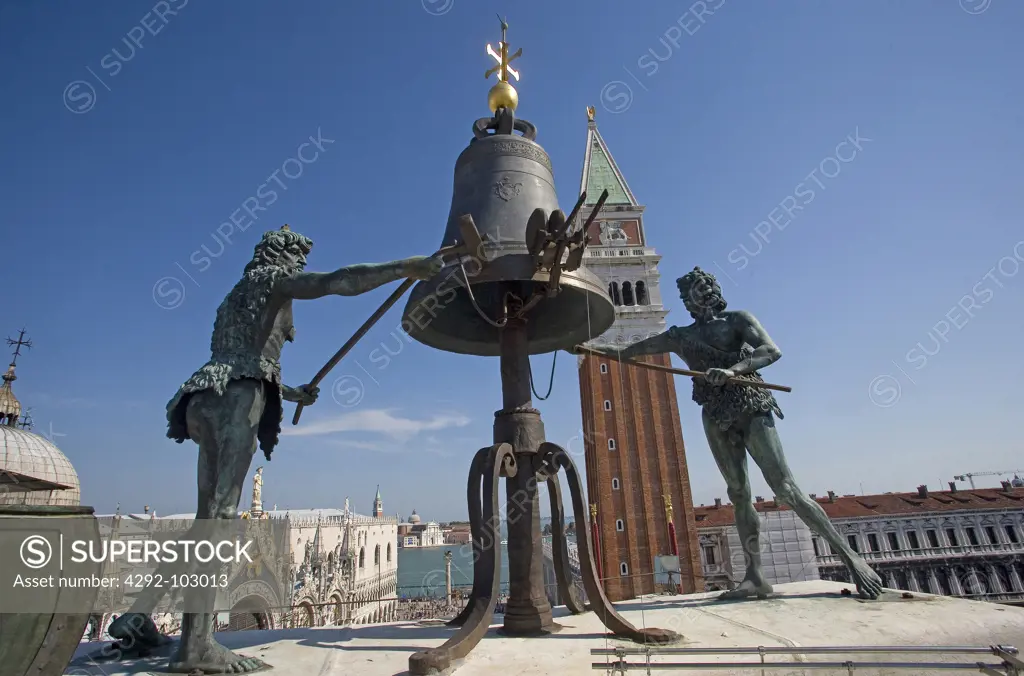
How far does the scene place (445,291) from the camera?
5.49 m

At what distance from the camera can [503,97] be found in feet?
21.9

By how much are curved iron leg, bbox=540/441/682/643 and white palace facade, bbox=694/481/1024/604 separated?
42365 millimetres

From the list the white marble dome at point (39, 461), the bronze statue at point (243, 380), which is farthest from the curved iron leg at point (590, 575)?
the white marble dome at point (39, 461)

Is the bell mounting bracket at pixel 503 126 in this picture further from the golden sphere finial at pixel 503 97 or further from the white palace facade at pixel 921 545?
the white palace facade at pixel 921 545

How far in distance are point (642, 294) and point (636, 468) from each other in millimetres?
14440

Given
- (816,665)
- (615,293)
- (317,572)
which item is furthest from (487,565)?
(615,293)

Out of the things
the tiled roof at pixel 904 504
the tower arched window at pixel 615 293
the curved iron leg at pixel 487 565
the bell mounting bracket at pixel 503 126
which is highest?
the tower arched window at pixel 615 293

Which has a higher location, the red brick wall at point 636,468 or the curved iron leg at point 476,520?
the red brick wall at point 636,468

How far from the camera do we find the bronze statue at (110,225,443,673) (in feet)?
14.0

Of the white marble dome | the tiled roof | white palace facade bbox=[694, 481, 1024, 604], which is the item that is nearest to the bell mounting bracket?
the white marble dome

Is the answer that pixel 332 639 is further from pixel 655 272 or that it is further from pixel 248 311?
pixel 655 272

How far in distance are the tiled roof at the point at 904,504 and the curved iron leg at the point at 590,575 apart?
149 ft

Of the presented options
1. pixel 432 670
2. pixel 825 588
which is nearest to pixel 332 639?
pixel 432 670

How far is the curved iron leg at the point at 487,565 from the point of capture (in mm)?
3969
